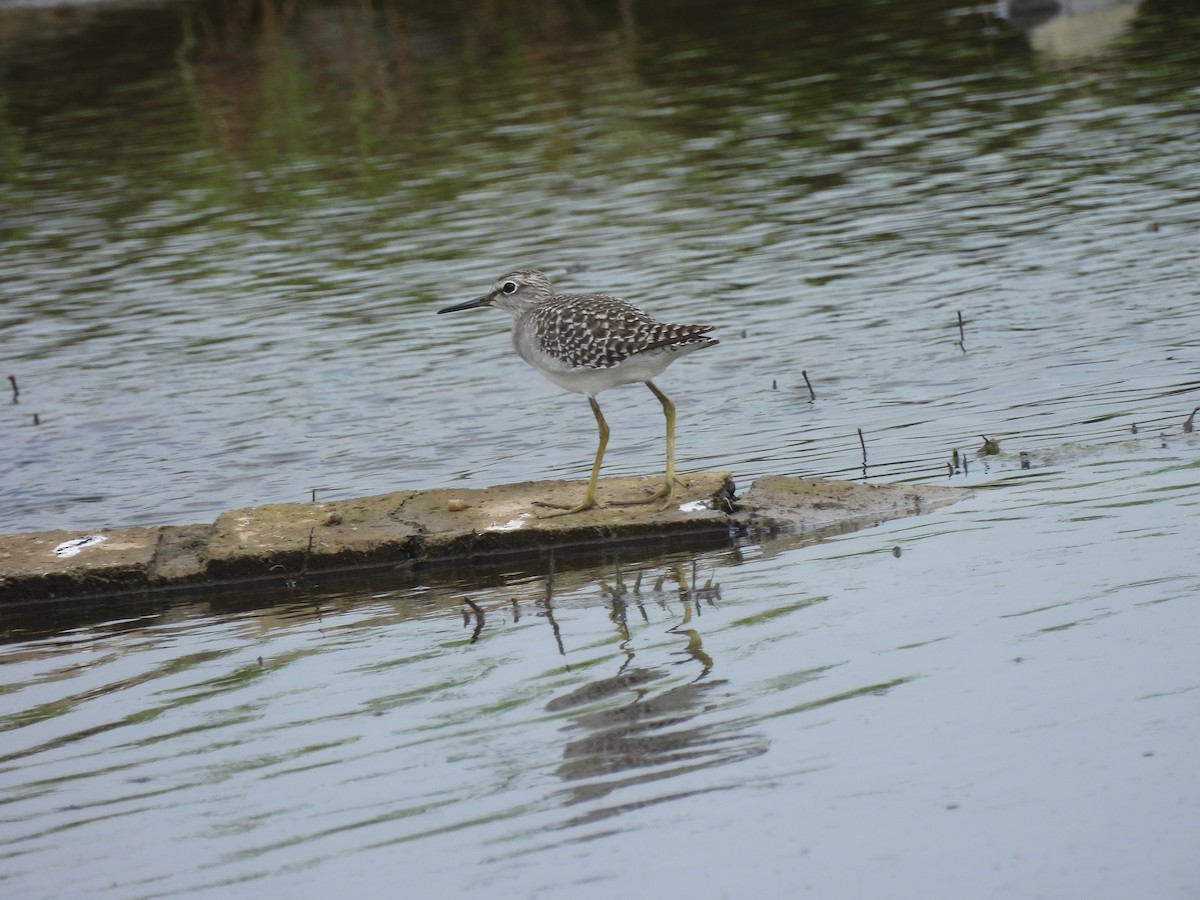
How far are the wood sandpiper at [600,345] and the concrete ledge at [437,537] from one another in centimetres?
21

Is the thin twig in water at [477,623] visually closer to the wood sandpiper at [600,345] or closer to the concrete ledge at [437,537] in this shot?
the concrete ledge at [437,537]

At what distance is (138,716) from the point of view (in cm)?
709

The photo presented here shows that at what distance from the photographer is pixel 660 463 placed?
1088 cm

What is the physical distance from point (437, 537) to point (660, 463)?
2.30 m

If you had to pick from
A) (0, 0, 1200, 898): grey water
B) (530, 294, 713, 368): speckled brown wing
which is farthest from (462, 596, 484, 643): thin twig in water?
(530, 294, 713, 368): speckled brown wing

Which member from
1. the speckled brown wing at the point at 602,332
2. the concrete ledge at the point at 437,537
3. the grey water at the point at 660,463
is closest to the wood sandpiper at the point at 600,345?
the speckled brown wing at the point at 602,332

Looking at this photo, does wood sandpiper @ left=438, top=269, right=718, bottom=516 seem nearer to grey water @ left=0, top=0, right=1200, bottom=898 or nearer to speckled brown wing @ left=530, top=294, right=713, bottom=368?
speckled brown wing @ left=530, top=294, right=713, bottom=368

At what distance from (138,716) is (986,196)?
504 inches

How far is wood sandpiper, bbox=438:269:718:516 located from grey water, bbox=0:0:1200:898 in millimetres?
1013

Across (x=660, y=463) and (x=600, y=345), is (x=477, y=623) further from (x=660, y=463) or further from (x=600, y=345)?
(x=660, y=463)

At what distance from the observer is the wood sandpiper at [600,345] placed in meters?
9.12

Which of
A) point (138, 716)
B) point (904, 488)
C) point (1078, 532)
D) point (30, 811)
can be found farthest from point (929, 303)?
point (30, 811)

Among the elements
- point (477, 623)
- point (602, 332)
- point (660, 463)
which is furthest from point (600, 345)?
point (477, 623)

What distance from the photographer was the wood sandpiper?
9125 millimetres
